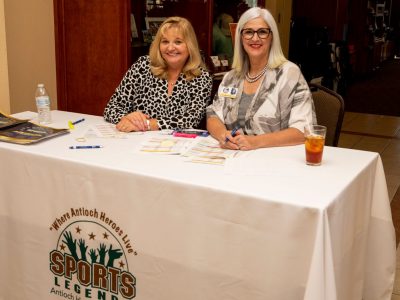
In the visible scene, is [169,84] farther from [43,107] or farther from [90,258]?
[90,258]

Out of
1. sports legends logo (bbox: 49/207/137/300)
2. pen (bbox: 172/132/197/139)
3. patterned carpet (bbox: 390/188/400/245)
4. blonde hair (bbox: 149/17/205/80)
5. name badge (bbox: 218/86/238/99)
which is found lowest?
patterned carpet (bbox: 390/188/400/245)

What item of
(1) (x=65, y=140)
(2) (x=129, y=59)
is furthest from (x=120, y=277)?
(2) (x=129, y=59)

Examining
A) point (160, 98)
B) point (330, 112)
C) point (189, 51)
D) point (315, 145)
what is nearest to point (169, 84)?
point (160, 98)

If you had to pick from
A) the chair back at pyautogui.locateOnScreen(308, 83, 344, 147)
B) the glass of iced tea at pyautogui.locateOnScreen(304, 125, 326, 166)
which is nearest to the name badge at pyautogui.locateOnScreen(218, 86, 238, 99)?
the chair back at pyautogui.locateOnScreen(308, 83, 344, 147)

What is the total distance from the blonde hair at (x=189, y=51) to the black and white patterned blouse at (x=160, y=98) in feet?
0.11

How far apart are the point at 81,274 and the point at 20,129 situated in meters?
0.77

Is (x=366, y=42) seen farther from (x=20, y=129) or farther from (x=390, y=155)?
(x=20, y=129)

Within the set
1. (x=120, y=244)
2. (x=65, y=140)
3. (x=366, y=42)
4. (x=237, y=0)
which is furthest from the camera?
(x=366, y=42)

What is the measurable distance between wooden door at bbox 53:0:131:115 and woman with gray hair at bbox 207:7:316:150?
1436mm

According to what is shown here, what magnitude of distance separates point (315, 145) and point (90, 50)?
245 cm

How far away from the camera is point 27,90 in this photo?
3775 millimetres

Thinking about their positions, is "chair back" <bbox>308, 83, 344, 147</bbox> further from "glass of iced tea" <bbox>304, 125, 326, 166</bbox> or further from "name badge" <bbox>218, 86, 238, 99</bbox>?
"glass of iced tea" <bbox>304, 125, 326, 166</bbox>

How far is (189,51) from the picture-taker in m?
2.71

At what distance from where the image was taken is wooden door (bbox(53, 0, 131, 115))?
3.72 m
